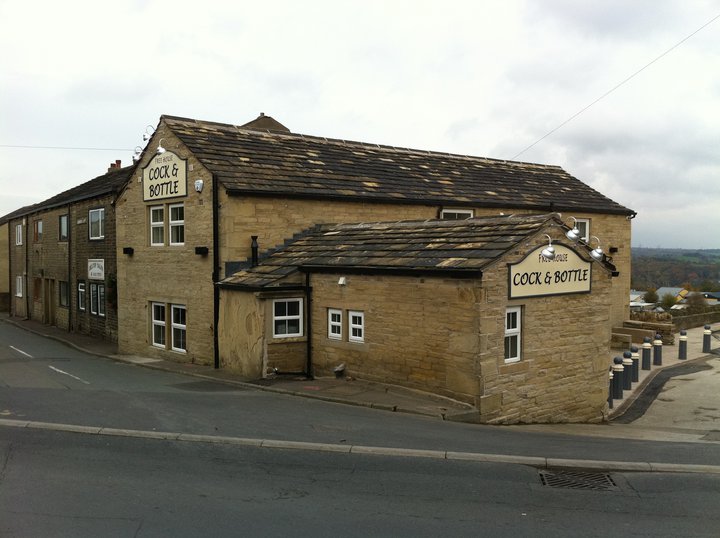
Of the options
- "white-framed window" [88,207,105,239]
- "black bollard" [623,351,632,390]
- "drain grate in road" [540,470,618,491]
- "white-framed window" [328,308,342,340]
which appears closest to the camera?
"drain grate in road" [540,470,618,491]

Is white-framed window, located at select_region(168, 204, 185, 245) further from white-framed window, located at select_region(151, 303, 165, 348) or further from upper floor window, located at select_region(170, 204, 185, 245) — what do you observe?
white-framed window, located at select_region(151, 303, 165, 348)

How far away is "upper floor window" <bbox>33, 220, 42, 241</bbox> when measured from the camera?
114ft

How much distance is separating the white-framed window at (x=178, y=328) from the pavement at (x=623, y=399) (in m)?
0.55

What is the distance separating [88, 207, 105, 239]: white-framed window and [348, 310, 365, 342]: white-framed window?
16.3m

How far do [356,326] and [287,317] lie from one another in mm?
1906

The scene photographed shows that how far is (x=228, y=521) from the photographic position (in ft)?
20.4

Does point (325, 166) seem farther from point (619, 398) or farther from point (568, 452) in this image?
point (568, 452)

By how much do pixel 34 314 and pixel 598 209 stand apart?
3058 centimetres

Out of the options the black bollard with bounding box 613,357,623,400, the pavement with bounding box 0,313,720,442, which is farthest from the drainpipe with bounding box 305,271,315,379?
the black bollard with bounding box 613,357,623,400

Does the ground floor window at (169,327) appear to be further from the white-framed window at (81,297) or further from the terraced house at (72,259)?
the white-framed window at (81,297)

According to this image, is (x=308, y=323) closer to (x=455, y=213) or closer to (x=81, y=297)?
(x=455, y=213)

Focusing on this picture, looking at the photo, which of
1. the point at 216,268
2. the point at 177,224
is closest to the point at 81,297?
the point at 177,224

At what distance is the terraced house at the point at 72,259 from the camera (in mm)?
26031

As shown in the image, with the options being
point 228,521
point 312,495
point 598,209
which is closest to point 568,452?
point 312,495
